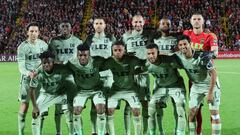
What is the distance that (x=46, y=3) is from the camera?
38.4m

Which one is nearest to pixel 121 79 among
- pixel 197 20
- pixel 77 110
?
pixel 77 110

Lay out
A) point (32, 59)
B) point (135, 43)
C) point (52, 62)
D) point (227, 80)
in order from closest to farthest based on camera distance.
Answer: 1. point (52, 62)
2. point (32, 59)
3. point (135, 43)
4. point (227, 80)

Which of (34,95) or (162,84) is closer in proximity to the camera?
(34,95)

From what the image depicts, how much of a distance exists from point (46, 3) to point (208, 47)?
31.0m

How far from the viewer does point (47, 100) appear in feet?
28.7

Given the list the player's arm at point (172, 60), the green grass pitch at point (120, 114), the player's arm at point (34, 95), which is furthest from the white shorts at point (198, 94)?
the player's arm at point (34, 95)

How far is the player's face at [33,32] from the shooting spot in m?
9.06

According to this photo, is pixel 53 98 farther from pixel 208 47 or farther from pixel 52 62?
pixel 208 47

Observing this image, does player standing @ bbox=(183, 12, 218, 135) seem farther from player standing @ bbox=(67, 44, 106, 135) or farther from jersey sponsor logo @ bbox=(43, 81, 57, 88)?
jersey sponsor logo @ bbox=(43, 81, 57, 88)

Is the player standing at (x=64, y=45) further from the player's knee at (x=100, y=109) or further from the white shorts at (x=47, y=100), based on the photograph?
the player's knee at (x=100, y=109)

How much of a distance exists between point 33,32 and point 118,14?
27802 mm

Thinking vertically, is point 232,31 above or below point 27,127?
above

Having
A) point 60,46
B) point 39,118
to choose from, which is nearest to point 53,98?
point 39,118

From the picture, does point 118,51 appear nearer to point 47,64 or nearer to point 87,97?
point 87,97
